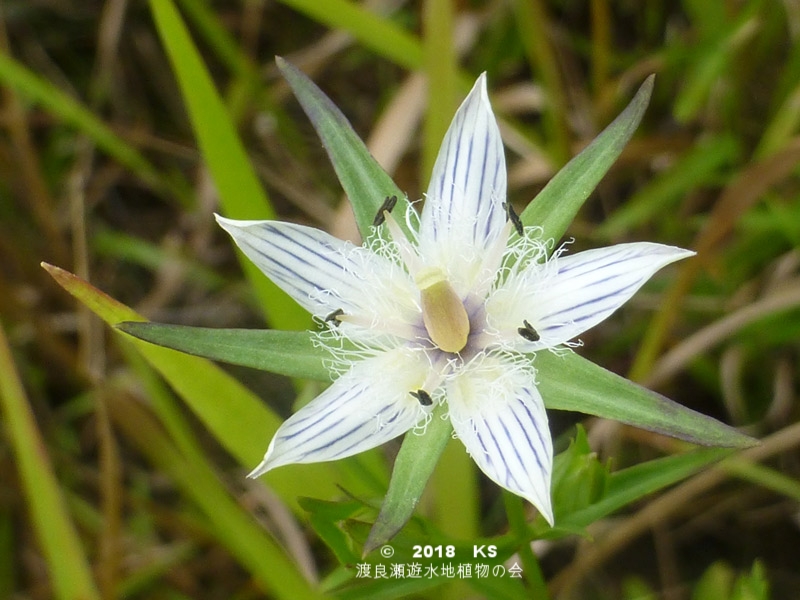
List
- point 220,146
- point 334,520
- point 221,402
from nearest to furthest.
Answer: point 334,520 < point 221,402 < point 220,146

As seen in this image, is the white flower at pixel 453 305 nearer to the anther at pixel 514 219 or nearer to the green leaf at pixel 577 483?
the anther at pixel 514 219

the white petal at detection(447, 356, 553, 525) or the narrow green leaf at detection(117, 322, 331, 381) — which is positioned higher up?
the narrow green leaf at detection(117, 322, 331, 381)

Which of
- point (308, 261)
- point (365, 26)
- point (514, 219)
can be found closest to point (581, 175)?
point (514, 219)

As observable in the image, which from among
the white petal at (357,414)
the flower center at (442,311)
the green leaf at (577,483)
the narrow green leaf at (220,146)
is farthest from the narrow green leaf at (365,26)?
the green leaf at (577,483)

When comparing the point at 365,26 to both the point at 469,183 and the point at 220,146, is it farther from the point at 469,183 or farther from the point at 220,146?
the point at 469,183

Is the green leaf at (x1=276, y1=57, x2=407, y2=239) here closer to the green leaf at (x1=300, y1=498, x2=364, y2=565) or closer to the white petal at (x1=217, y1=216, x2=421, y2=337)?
the white petal at (x1=217, y1=216, x2=421, y2=337)

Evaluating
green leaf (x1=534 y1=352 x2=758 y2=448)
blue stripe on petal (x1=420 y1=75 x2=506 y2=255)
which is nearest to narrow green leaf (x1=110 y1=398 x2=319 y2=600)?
green leaf (x1=534 y1=352 x2=758 y2=448)

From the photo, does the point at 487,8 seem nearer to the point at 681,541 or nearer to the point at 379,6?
the point at 379,6
